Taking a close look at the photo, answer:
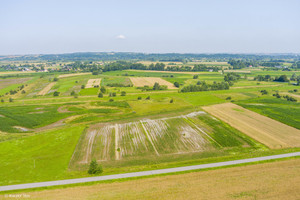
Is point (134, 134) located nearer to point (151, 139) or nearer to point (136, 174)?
point (151, 139)

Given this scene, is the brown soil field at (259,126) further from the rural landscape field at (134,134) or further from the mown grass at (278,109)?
the mown grass at (278,109)

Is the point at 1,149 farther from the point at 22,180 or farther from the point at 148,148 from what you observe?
the point at 148,148

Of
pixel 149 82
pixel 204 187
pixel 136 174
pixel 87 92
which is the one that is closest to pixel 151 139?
pixel 136 174

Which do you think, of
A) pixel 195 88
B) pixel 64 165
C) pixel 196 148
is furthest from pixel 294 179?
pixel 195 88

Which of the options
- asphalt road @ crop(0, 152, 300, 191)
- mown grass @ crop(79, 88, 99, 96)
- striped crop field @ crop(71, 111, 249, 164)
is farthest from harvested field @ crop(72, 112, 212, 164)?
mown grass @ crop(79, 88, 99, 96)

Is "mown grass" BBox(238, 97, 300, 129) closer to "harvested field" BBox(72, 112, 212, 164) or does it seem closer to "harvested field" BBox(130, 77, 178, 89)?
"harvested field" BBox(72, 112, 212, 164)
